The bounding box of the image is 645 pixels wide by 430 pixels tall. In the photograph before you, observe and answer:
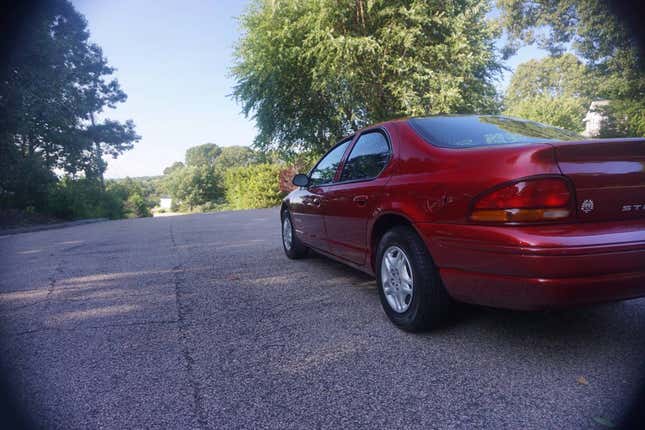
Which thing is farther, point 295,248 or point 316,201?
point 295,248

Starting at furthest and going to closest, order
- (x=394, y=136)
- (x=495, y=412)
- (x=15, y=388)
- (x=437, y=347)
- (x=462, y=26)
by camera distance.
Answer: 1. (x=462, y=26)
2. (x=394, y=136)
3. (x=437, y=347)
4. (x=15, y=388)
5. (x=495, y=412)

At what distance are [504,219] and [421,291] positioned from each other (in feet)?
2.34

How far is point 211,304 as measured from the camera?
349cm

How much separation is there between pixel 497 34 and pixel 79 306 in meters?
15.1

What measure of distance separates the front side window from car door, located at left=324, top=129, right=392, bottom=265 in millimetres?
240

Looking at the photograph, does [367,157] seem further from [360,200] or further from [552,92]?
[552,92]

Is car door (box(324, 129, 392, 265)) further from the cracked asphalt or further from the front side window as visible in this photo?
the cracked asphalt

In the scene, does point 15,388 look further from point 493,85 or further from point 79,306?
point 493,85

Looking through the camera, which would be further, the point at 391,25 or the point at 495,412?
the point at 391,25

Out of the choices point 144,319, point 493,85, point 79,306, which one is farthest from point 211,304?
point 493,85

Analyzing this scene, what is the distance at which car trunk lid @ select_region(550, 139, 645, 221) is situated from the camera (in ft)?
6.64

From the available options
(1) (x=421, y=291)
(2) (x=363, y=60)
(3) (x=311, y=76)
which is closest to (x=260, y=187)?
(3) (x=311, y=76)

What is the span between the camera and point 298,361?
7.79 feet

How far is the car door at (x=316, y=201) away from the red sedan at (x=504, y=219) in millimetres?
1144
